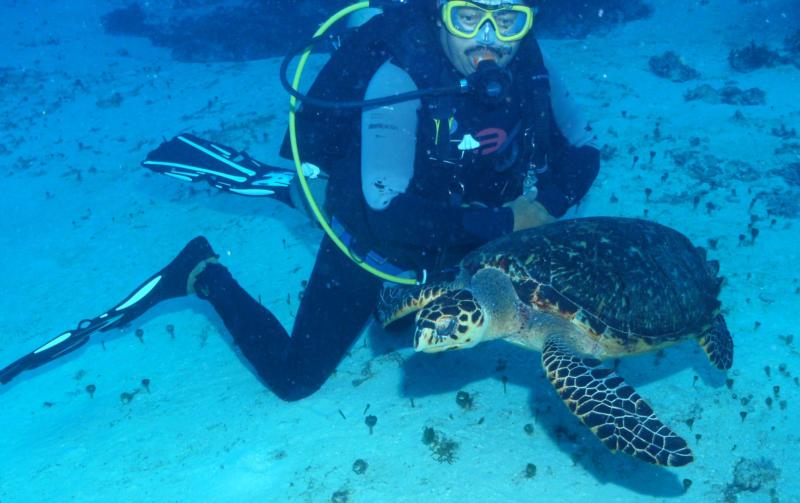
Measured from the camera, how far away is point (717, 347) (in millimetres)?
4148

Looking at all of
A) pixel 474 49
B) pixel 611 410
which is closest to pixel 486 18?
pixel 474 49

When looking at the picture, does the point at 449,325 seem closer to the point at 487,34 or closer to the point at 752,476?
the point at 487,34

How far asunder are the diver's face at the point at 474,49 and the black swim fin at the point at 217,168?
298 centimetres

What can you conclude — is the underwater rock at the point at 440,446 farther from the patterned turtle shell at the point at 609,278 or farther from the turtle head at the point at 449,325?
the patterned turtle shell at the point at 609,278

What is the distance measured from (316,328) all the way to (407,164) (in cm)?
191

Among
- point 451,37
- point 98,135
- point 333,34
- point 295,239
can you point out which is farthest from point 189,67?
point 451,37

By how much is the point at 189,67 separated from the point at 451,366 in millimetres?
15895

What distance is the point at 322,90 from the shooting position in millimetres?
4480

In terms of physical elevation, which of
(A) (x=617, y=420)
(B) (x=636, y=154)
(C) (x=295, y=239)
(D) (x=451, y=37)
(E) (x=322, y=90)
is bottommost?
(C) (x=295, y=239)

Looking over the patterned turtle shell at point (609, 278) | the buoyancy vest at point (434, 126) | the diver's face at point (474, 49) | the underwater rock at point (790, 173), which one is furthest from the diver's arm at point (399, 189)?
the underwater rock at point (790, 173)

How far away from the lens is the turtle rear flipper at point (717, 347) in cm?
413

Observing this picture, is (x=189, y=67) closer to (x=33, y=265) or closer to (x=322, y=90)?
(x=33, y=265)

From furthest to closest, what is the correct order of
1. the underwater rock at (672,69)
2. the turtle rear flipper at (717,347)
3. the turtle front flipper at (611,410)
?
1. the underwater rock at (672,69)
2. the turtle rear flipper at (717,347)
3. the turtle front flipper at (611,410)

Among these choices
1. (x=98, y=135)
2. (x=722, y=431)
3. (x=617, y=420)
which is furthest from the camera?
(x=98, y=135)
